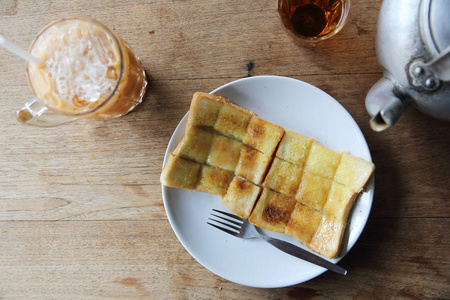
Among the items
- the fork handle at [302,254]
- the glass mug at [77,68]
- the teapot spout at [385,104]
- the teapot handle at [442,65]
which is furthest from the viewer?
the fork handle at [302,254]

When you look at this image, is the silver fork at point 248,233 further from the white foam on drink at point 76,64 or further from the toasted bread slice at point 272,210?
the white foam on drink at point 76,64

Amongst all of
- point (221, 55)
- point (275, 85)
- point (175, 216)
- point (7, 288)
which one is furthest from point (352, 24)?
point (7, 288)

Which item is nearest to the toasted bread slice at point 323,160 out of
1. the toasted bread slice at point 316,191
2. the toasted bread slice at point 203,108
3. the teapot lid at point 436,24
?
the toasted bread slice at point 316,191

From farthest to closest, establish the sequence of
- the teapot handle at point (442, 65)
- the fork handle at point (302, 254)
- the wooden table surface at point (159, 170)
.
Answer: the wooden table surface at point (159, 170) → the fork handle at point (302, 254) → the teapot handle at point (442, 65)

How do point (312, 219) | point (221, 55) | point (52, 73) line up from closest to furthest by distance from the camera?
point (52, 73) → point (312, 219) → point (221, 55)

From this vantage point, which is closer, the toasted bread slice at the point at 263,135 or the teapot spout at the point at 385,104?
the teapot spout at the point at 385,104

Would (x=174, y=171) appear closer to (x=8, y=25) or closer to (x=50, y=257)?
(x=50, y=257)

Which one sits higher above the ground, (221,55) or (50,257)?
(221,55)
